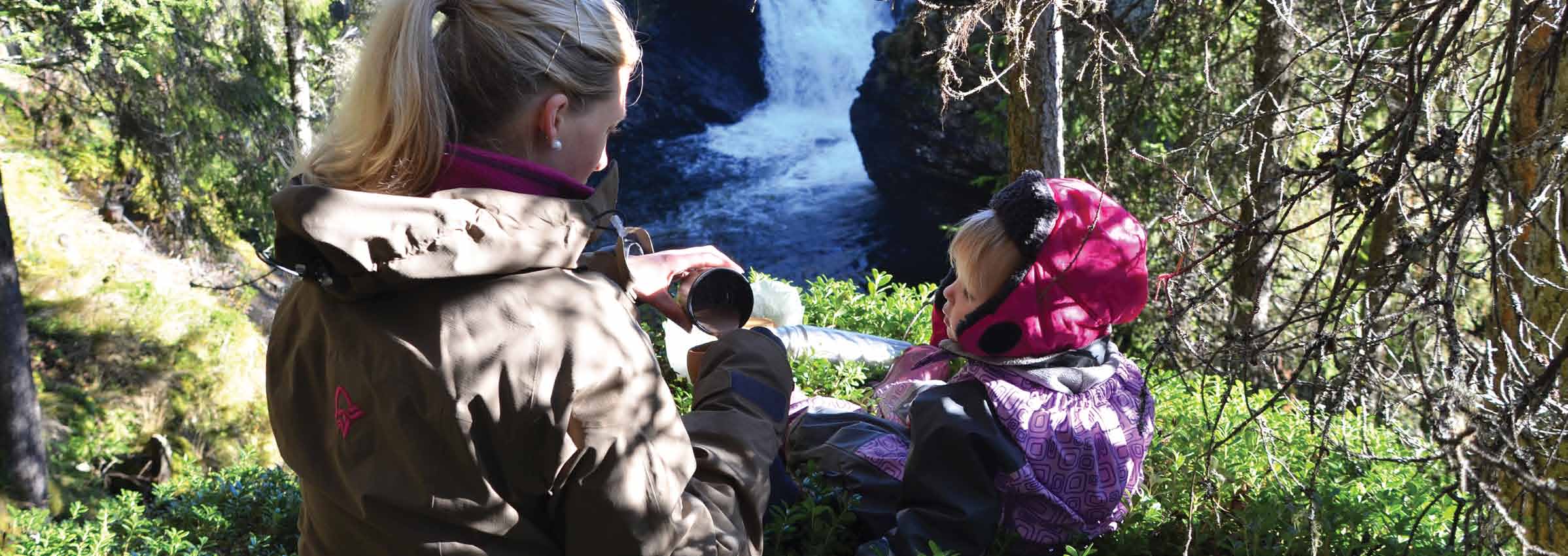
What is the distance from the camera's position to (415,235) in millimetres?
1508

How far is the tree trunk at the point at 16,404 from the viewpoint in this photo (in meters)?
7.21

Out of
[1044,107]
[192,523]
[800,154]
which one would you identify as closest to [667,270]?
[192,523]

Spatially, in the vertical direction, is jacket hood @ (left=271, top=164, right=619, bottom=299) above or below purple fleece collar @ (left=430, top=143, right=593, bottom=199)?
below

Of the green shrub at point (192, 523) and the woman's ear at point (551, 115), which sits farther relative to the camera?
the green shrub at point (192, 523)

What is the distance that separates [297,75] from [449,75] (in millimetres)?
10776

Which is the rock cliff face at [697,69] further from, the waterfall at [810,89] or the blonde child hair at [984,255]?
the blonde child hair at [984,255]

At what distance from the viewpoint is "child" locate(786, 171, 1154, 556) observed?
2.46 metres

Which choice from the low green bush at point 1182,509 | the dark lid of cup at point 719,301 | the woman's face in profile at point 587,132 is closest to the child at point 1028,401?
the low green bush at point 1182,509

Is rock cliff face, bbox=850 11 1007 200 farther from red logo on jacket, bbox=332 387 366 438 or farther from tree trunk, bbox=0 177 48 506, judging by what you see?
red logo on jacket, bbox=332 387 366 438

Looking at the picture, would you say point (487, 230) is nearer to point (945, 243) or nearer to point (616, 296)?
point (616, 296)

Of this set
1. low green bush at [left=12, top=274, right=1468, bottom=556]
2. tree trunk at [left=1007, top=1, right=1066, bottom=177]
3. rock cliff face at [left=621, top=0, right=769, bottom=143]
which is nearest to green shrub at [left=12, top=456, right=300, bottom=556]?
low green bush at [left=12, top=274, right=1468, bottom=556]

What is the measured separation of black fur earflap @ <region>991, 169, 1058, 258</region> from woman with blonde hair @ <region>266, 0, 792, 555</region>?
99cm

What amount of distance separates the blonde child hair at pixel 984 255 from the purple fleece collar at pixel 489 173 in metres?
1.28

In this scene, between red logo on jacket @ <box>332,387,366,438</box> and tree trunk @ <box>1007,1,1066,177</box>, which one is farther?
tree trunk @ <box>1007,1,1066,177</box>
